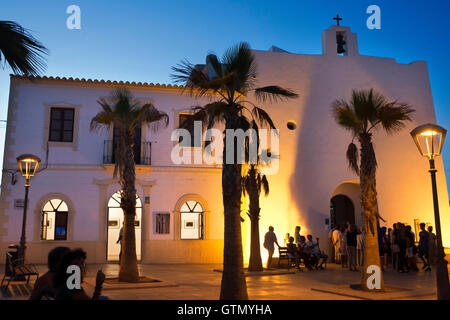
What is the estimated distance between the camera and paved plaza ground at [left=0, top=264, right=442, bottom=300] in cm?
918

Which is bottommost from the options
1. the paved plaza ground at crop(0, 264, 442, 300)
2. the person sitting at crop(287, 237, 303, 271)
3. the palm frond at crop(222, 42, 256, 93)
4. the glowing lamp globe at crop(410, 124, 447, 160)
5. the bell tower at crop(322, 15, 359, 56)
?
the paved plaza ground at crop(0, 264, 442, 300)

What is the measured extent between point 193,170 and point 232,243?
10.4 meters

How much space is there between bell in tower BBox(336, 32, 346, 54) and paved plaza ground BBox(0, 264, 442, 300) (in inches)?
425

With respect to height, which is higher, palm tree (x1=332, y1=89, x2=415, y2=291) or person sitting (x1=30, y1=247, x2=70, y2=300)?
palm tree (x1=332, y1=89, x2=415, y2=291)

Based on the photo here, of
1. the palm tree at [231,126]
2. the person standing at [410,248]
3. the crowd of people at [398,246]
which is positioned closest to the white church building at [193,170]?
the crowd of people at [398,246]

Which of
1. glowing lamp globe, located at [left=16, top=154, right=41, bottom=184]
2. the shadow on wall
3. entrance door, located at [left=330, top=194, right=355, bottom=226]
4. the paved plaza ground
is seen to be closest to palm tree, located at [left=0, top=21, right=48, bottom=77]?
the paved plaza ground

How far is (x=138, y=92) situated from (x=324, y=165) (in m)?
8.64

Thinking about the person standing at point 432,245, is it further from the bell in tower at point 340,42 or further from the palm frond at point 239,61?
the bell in tower at point 340,42

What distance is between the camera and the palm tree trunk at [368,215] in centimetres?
995

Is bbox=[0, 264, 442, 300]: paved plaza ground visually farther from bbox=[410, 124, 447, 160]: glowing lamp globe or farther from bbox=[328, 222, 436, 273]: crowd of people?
bbox=[410, 124, 447, 160]: glowing lamp globe

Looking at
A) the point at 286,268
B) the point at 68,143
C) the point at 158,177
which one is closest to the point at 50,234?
the point at 68,143

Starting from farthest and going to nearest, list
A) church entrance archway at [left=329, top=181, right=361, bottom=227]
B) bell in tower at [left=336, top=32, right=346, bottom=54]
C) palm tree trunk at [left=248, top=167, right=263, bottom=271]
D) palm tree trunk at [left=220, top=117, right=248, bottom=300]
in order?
bell in tower at [left=336, top=32, right=346, bottom=54] < church entrance archway at [left=329, top=181, right=361, bottom=227] < palm tree trunk at [left=248, top=167, right=263, bottom=271] < palm tree trunk at [left=220, top=117, right=248, bottom=300]

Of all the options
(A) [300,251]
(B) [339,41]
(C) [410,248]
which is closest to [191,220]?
(A) [300,251]

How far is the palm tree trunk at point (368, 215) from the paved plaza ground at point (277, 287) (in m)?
0.56
